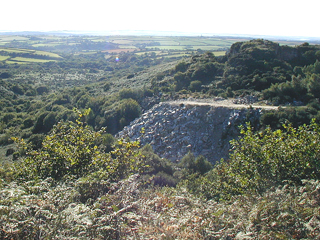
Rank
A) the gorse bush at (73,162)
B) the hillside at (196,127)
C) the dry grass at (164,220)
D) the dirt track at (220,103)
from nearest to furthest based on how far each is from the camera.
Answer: the dry grass at (164,220)
the gorse bush at (73,162)
the hillside at (196,127)
the dirt track at (220,103)

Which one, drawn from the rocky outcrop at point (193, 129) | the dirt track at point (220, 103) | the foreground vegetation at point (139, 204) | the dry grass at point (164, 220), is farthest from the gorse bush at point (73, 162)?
the dirt track at point (220, 103)

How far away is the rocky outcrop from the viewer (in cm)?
2205

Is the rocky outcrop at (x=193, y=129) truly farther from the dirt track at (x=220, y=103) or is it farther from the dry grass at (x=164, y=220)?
the dry grass at (x=164, y=220)

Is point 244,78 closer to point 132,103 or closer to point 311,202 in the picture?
point 132,103

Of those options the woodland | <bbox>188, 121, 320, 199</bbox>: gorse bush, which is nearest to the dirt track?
the woodland

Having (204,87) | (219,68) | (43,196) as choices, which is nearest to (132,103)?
(204,87)

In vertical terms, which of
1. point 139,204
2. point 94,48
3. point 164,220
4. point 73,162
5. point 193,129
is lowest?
point 193,129

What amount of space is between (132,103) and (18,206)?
2666 centimetres

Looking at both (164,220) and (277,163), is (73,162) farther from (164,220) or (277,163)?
(277,163)

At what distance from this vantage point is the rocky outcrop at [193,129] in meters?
22.0

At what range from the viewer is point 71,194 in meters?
5.72

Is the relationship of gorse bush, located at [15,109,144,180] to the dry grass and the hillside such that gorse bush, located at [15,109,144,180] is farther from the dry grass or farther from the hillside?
the hillside

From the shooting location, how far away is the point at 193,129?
78.3 ft

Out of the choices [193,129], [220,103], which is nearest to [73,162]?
[193,129]
